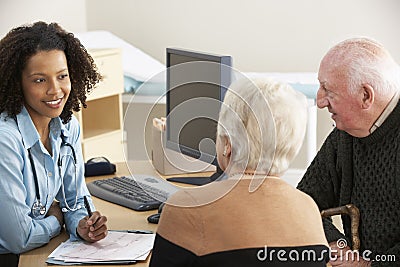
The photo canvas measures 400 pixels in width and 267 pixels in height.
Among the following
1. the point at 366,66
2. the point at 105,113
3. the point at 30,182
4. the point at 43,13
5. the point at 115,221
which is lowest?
the point at 105,113

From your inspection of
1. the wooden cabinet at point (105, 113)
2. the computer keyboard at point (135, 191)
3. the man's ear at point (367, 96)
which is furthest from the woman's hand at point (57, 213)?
the wooden cabinet at point (105, 113)

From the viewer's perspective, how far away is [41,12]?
477cm

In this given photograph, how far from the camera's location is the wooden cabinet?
443 centimetres

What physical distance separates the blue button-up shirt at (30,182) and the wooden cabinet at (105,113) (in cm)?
207

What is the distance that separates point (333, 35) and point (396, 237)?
118 inches

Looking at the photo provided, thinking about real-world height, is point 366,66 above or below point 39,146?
above

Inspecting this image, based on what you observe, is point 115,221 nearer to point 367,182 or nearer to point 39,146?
point 39,146

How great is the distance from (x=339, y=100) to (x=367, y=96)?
0.25 ft

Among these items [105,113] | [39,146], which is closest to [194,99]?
[39,146]

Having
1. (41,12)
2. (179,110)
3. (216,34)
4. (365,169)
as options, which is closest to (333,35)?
(216,34)

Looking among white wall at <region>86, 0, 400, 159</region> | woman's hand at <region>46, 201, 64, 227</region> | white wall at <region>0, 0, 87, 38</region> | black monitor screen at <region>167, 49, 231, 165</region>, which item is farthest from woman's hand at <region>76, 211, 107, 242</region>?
white wall at <region>86, 0, 400, 159</region>

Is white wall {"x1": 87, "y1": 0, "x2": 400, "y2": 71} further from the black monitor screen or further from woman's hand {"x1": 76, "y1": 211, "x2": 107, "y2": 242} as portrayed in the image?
woman's hand {"x1": 76, "y1": 211, "x2": 107, "y2": 242}

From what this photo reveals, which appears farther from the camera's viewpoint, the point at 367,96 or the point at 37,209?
the point at 37,209

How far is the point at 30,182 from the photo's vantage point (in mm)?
2076
